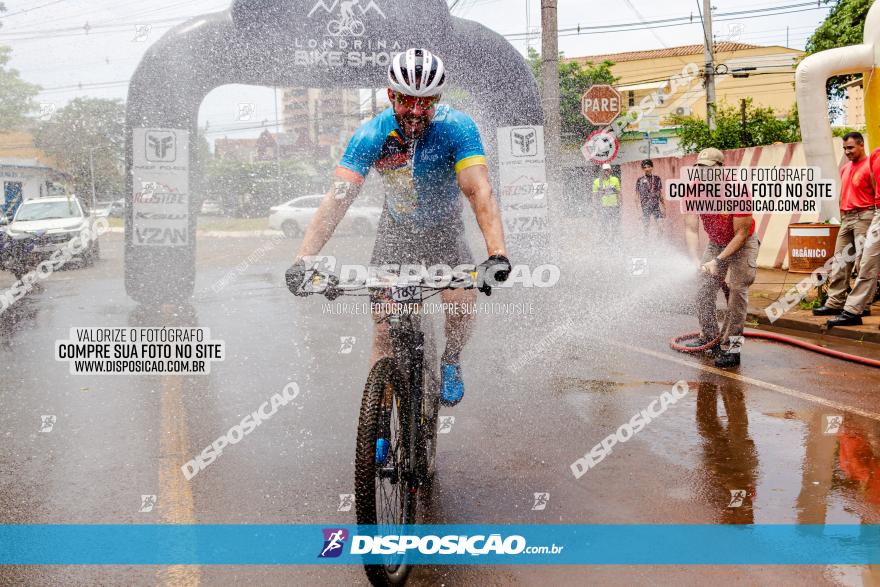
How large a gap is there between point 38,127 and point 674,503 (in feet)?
88.3

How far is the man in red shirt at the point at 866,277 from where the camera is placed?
28.7 ft

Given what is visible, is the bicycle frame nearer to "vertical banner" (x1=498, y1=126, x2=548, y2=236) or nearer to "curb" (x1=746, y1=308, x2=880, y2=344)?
"curb" (x1=746, y1=308, x2=880, y2=344)

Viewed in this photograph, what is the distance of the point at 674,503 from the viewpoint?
13.6 feet

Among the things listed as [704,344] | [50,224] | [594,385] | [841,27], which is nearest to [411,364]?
[594,385]

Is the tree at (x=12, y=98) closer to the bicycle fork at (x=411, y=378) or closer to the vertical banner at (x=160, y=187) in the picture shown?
the vertical banner at (x=160, y=187)

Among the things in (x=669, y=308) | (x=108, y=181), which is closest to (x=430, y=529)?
(x=669, y=308)

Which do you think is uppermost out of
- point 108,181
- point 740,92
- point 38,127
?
point 740,92

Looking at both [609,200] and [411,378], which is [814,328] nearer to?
[411,378]

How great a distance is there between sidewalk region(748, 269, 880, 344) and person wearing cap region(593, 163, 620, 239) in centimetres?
530

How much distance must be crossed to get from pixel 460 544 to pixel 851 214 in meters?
7.49

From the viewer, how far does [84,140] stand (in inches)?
922

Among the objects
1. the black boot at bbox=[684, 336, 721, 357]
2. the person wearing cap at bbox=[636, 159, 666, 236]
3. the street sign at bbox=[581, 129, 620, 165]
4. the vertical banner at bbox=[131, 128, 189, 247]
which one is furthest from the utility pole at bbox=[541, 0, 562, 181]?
the vertical banner at bbox=[131, 128, 189, 247]

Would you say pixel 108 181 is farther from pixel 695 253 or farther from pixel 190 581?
pixel 190 581

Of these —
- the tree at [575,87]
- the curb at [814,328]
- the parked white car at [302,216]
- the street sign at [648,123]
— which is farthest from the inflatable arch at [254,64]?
the street sign at [648,123]
